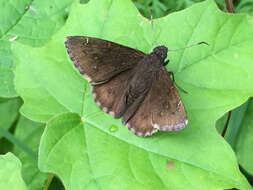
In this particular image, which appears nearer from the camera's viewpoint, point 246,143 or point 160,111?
point 160,111

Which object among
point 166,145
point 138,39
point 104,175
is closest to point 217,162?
point 166,145

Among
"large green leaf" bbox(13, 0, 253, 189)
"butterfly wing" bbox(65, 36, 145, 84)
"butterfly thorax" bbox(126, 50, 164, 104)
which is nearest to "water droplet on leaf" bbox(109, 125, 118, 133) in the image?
"large green leaf" bbox(13, 0, 253, 189)

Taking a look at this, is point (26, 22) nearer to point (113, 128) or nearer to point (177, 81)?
point (113, 128)

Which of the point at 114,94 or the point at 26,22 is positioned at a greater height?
the point at 26,22

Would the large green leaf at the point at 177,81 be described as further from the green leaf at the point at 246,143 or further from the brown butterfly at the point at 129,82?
the green leaf at the point at 246,143

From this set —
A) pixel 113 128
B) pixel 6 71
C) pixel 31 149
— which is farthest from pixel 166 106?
pixel 6 71

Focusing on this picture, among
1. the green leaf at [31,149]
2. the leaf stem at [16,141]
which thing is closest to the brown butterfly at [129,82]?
the leaf stem at [16,141]
